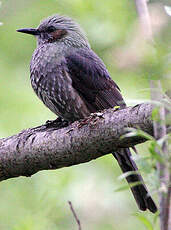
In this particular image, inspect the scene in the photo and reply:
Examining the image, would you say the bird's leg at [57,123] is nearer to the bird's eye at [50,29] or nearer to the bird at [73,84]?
the bird at [73,84]

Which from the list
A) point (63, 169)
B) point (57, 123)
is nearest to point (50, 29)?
point (57, 123)

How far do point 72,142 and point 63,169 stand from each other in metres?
1.67

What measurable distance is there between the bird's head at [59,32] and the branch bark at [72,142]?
1356mm

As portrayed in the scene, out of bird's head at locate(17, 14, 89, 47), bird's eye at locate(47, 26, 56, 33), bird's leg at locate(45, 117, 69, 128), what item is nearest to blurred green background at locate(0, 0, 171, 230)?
bird's head at locate(17, 14, 89, 47)

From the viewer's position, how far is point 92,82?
14.4 feet

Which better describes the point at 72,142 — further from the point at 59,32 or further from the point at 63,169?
the point at 59,32

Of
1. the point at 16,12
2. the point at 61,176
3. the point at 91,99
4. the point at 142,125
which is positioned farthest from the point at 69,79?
the point at 16,12

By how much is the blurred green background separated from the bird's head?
0.46ft

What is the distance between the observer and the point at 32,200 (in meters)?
4.59

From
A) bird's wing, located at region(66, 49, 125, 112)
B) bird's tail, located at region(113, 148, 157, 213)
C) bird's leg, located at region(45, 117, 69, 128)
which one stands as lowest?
bird's tail, located at region(113, 148, 157, 213)

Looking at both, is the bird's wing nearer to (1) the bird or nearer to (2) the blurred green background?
(1) the bird

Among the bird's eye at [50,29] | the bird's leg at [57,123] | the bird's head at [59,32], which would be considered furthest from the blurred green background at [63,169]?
the bird's leg at [57,123]

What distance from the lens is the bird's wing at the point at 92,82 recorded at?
4246 millimetres

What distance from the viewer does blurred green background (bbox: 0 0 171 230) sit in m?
4.36
